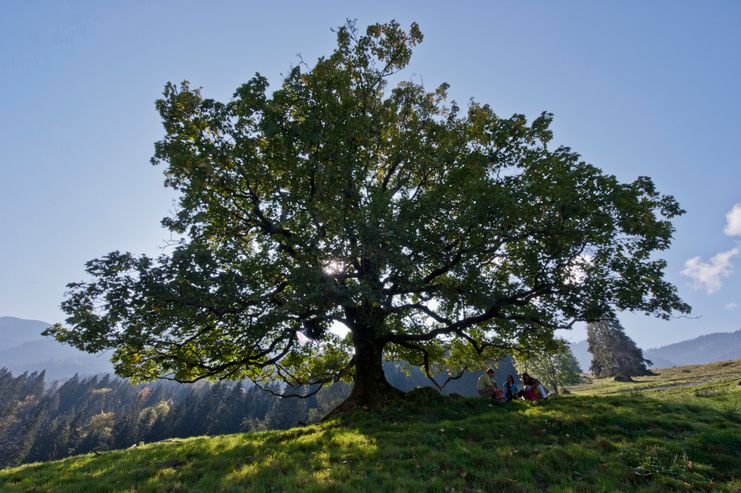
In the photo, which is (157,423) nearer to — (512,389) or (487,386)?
(487,386)

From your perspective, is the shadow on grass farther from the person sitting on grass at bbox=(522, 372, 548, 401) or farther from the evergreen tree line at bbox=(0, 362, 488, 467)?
the evergreen tree line at bbox=(0, 362, 488, 467)

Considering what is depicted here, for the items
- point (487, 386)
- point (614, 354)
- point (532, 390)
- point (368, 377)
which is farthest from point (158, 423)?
point (614, 354)

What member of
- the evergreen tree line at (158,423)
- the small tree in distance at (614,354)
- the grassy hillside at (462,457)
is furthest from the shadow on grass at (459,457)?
the evergreen tree line at (158,423)

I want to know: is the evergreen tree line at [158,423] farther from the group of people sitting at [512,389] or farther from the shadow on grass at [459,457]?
the shadow on grass at [459,457]

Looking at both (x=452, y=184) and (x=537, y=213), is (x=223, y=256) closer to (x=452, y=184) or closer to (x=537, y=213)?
(x=452, y=184)

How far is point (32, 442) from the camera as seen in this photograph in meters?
103

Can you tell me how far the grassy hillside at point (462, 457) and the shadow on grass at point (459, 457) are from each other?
37 millimetres

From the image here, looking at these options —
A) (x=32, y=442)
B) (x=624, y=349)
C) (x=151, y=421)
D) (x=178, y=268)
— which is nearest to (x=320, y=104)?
(x=178, y=268)

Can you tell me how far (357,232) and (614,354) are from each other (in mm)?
84191

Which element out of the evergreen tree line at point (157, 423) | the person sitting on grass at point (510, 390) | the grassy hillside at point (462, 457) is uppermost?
the person sitting on grass at point (510, 390)

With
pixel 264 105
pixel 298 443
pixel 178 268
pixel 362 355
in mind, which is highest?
pixel 264 105

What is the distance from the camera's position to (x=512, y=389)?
20141 mm

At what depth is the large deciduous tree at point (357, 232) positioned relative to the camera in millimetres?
12438

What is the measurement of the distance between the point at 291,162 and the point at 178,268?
681 cm
